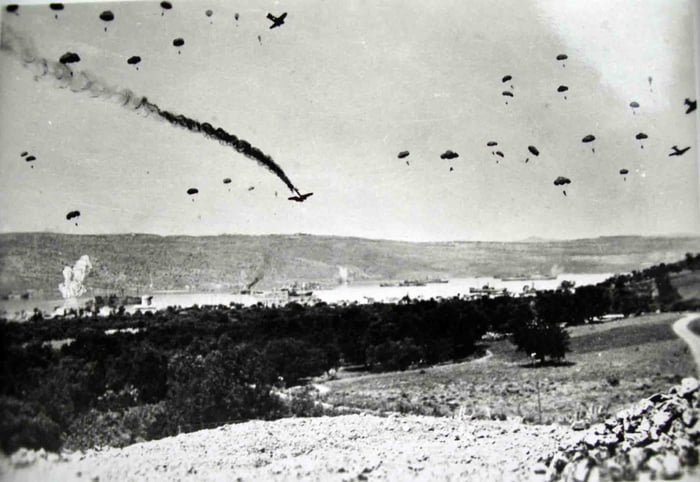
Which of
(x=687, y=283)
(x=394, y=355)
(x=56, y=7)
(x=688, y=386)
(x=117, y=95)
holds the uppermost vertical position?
(x=56, y=7)

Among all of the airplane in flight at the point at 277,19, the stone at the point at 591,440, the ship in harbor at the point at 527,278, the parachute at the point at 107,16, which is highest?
the parachute at the point at 107,16

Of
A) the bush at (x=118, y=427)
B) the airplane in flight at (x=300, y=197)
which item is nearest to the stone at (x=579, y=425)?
the airplane in flight at (x=300, y=197)

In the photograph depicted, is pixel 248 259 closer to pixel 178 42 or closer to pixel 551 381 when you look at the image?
pixel 178 42

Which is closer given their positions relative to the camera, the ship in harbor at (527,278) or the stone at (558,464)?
the stone at (558,464)

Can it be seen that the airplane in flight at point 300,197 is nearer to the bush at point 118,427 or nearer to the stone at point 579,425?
the bush at point 118,427

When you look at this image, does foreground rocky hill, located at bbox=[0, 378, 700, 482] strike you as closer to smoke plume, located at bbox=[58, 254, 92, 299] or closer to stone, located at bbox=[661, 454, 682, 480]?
stone, located at bbox=[661, 454, 682, 480]

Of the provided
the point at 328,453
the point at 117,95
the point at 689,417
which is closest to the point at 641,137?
the point at 689,417
